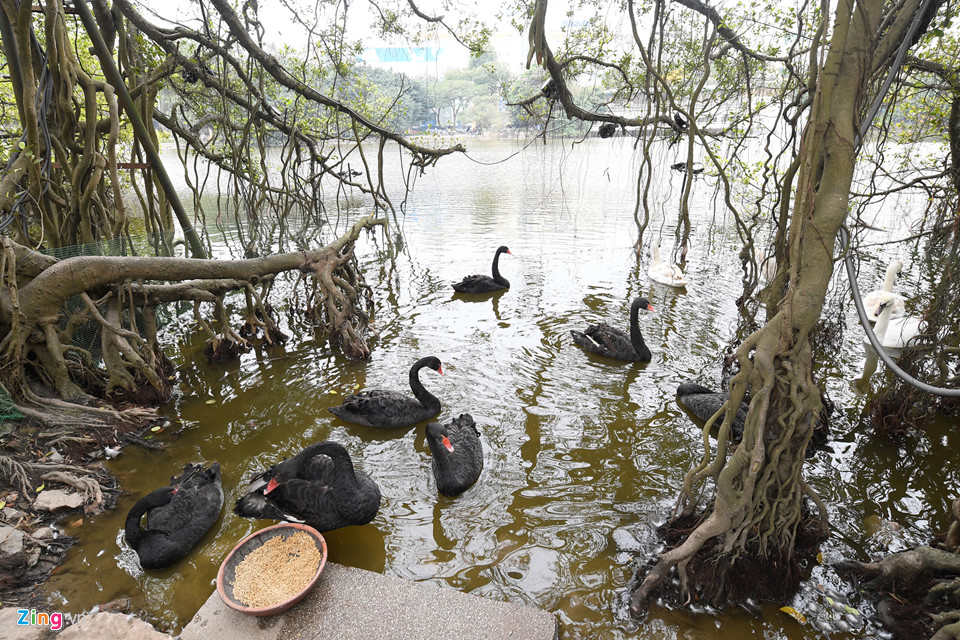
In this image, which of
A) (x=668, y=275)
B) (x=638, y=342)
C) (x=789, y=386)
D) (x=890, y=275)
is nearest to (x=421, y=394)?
(x=638, y=342)

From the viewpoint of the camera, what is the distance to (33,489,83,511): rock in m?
3.45

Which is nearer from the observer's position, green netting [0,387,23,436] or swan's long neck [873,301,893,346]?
green netting [0,387,23,436]

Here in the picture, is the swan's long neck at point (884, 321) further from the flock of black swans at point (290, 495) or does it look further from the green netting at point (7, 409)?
the green netting at point (7, 409)

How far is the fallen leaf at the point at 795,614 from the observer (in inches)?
108

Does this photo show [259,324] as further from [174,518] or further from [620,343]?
[620,343]

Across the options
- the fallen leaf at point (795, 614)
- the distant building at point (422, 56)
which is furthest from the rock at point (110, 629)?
the distant building at point (422, 56)

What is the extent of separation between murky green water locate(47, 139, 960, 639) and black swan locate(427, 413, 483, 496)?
0.41 ft

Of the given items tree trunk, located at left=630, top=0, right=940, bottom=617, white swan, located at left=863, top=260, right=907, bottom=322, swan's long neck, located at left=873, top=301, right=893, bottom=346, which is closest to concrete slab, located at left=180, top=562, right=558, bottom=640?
tree trunk, located at left=630, top=0, right=940, bottom=617

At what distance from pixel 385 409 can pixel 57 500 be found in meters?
2.52

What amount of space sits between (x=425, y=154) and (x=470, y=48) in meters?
2.42

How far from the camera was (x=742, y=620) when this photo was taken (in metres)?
2.76

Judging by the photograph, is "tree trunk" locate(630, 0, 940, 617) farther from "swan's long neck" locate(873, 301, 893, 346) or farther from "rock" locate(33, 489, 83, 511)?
"rock" locate(33, 489, 83, 511)

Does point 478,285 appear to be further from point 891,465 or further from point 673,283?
point 891,465

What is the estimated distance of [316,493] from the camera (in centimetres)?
329
